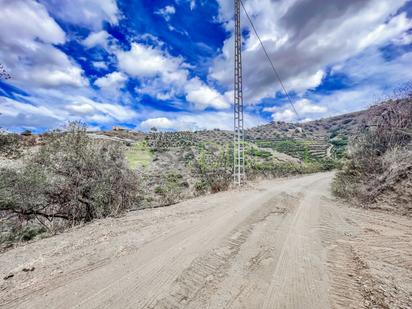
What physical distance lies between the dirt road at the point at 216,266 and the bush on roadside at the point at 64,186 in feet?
7.52

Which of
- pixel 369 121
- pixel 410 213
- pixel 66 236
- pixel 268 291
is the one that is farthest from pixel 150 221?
pixel 369 121

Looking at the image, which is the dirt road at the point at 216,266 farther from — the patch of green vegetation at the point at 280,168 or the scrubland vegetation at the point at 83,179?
the patch of green vegetation at the point at 280,168

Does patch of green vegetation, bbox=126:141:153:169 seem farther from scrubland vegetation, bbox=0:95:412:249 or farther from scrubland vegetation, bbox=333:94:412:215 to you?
scrubland vegetation, bbox=333:94:412:215

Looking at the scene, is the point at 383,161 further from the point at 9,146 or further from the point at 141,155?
the point at 141,155

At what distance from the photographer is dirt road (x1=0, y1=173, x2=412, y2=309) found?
2949mm

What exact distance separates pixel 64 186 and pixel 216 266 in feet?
22.2

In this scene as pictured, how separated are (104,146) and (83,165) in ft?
5.24

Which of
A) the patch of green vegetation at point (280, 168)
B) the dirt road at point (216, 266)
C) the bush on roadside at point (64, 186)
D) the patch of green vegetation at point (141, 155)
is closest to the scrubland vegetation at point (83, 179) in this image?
the bush on roadside at point (64, 186)

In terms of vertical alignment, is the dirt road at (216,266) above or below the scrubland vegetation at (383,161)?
below

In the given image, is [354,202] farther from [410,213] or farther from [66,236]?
[66,236]

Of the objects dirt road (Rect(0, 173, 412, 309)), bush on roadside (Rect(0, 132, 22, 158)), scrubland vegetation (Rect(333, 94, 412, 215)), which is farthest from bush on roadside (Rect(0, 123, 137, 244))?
scrubland vegetation (Rect(333, 94, 412, 215))

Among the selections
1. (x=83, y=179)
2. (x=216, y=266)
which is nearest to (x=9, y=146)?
(x=83, y=179)

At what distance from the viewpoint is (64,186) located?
26.7 feet

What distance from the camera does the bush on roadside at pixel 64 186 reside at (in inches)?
290
